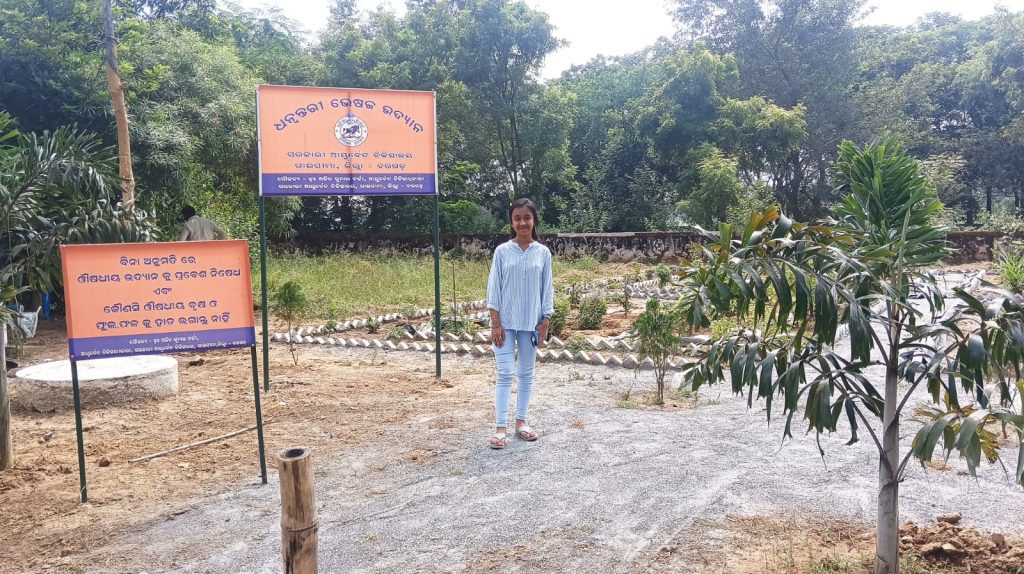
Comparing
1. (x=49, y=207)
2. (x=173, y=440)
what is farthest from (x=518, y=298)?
(x=49, y=207)

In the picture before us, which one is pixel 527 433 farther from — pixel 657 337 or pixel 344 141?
pixel 344 141

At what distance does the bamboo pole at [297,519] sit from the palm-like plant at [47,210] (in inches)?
105

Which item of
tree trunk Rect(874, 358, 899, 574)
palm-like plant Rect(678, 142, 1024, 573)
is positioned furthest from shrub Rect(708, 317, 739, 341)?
tree trunk Rect(874, 358, 899, 574)

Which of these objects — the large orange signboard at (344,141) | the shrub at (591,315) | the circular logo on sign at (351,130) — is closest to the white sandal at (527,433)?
the large orange signboard at (344,141)

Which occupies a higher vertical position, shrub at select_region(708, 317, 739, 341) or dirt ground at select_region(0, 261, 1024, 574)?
shrub at select_region(708, 317, 739, 341)

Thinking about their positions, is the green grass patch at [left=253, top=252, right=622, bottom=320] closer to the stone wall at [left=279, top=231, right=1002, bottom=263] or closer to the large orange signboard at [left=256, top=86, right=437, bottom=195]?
the stone wall at [left=279, top=231, right=1002, bottom=263]

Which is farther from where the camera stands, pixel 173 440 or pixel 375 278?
pixel 375 278

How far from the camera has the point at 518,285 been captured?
4.25 metres

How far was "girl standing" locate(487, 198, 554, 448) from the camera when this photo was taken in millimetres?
4238

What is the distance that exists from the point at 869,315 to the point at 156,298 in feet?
10.9

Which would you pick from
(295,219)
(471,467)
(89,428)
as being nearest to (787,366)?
(471,467)

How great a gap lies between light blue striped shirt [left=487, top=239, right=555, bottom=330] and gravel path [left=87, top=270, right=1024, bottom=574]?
2.56 feet

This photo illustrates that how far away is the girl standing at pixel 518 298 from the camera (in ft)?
13.9

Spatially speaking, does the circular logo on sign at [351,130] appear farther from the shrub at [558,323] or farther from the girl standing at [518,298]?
the shrub at [558,323]
